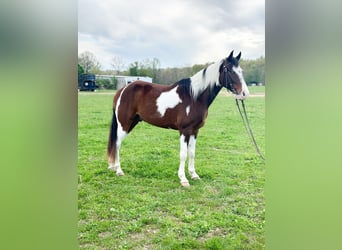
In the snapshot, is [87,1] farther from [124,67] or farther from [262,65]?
[262,65]

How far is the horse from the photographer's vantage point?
1.46 metres

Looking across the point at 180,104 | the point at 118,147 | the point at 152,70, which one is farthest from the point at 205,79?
the point at 118,147

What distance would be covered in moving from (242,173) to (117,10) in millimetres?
1118

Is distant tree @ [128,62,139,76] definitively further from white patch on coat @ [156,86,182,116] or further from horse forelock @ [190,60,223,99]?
horse forelock @ [190,60,223,99]

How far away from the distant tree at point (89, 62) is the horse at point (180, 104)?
18 cm

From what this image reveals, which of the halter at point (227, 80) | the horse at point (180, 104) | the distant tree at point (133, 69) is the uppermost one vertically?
the distant tree at point (133, 69)

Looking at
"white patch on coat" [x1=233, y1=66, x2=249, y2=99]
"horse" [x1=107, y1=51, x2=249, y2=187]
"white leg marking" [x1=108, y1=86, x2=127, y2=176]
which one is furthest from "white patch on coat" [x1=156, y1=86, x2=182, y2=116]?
"white patch on coat" [x1=233, y1=66, x2=249, y2=99]

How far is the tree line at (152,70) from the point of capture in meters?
1.42

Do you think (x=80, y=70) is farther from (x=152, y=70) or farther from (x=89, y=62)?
(x=152, y=70)

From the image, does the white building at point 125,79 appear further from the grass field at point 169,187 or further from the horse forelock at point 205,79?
the horse forelock at point 205,79

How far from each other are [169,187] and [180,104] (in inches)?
18.2

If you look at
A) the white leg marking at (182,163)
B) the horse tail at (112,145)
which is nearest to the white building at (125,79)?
the horse tail at (112,145)

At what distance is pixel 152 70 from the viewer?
58.6 inches
